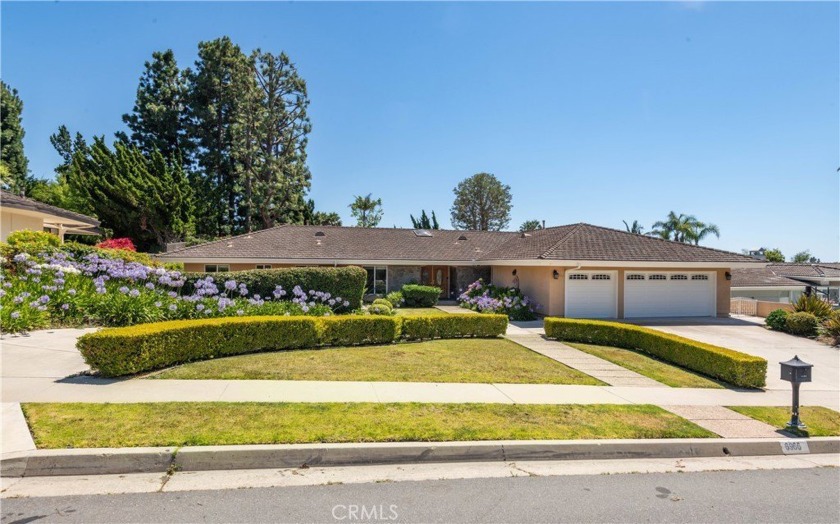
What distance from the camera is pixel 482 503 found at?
438cm

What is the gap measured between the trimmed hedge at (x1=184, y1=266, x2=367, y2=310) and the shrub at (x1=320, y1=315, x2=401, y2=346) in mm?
4475

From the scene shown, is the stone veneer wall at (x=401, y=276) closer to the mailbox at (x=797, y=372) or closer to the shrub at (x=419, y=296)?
the shrub at (x=419, y=296)

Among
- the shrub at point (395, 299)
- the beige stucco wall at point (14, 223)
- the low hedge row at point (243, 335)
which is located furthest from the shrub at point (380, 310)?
the beige stucco wall at point (14, 223)

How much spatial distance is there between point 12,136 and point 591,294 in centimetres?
4773

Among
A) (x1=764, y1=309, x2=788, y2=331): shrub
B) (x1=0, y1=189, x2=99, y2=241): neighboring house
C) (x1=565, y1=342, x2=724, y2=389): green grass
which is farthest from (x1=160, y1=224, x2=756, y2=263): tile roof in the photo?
(x1=565, y1=342, x2=724, y2=389): green grass

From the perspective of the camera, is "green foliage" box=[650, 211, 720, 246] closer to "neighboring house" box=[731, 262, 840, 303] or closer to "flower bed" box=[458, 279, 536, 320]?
"neighboring house" box=[731, 262, 840, 303]

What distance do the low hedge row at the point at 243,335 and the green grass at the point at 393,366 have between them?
11.7 inches

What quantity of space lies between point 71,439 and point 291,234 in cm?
2345

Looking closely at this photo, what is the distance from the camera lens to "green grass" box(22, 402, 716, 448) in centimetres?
522

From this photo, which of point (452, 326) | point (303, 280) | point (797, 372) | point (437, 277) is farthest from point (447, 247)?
point (797, 372)

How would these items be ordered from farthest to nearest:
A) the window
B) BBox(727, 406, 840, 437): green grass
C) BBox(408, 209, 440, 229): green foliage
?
BBox(408, 209, 440, 229): green foliage < the window < BBox(727, 406, 840, 437): green grass

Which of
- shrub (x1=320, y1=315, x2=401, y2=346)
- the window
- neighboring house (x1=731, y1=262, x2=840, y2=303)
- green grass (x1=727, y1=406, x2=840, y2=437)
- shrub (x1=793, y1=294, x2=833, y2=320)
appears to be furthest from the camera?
neighboring house (x1=731, y1=262, x2=840, y2=303)

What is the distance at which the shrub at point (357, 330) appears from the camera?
1169cm

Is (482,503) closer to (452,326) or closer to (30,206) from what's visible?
(452,326)
